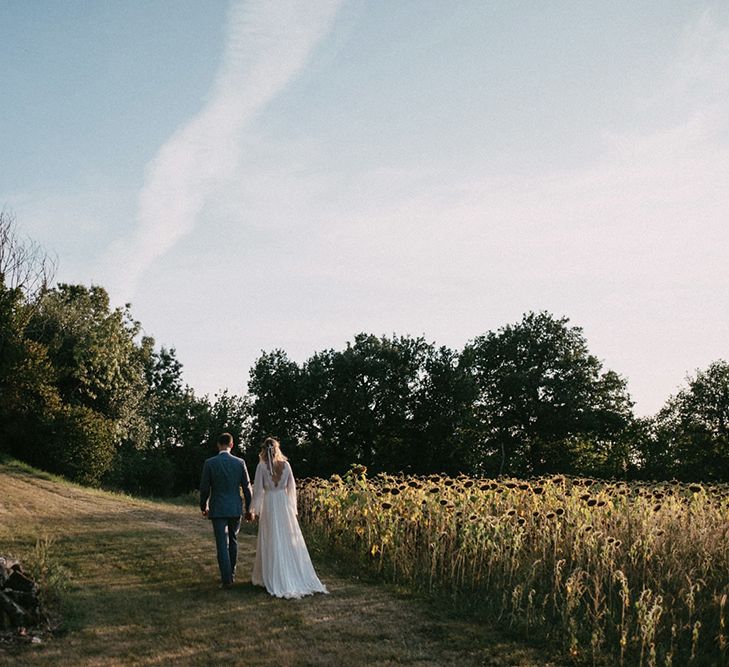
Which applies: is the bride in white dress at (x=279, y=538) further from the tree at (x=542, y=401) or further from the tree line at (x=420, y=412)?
the tree at (x=542, y=401)

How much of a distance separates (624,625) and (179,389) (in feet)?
192

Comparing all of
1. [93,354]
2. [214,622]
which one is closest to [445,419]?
[93,354]

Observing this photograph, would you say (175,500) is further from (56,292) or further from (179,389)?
(179,389)

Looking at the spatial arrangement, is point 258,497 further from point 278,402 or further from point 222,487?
point 278,402

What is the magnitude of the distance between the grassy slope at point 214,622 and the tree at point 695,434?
31.7 meters

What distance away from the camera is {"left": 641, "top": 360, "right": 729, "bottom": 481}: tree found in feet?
127

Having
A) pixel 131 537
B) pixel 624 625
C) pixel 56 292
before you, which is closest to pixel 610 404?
pixel 56 292

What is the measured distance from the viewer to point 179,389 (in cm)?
6331

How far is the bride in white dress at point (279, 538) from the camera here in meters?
9.68

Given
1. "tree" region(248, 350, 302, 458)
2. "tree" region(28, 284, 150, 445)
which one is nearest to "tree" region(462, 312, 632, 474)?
"tree" region(248, 350, 302, 458)

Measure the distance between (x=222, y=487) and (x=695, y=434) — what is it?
126ft

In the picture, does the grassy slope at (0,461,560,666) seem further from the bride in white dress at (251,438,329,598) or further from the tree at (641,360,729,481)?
the tree at (641,360,729,481)

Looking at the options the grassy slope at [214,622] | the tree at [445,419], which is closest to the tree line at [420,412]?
the tree at [445,419]

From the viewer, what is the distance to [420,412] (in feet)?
133
